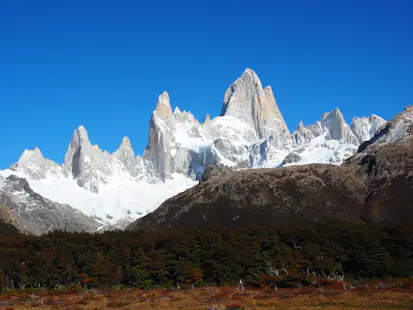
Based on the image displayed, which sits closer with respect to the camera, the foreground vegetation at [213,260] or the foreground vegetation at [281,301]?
the foreground vegetation at [281,301]

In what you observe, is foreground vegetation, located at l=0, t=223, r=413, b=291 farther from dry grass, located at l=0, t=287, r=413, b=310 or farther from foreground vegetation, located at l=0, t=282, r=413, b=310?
dry grass, located at l=0, t=287, r=413, b=310

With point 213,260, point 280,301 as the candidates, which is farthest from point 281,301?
point 213,260

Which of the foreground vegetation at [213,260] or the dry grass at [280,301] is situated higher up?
the foreground vegetation at [213,260]

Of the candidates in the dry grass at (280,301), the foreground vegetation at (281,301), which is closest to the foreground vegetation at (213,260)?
the foreground vegetation at (281,301)

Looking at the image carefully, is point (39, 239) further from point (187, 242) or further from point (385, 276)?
point (385, 276)

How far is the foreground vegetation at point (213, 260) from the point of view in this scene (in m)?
116

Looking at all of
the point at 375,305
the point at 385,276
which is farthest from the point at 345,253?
the point at 375,305

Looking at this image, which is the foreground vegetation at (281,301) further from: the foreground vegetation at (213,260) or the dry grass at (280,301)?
the foreground vegetation at (213,260)

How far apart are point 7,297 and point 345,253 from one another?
253 feet

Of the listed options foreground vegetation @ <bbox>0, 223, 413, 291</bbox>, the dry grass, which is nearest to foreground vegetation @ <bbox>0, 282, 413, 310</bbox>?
the dry grass

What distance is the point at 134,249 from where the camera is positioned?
138m

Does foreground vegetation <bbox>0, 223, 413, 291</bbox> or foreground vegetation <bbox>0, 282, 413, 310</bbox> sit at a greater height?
foreground vegetation <bbox>0, 223, 413, 291</bbox>

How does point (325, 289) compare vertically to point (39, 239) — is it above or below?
below

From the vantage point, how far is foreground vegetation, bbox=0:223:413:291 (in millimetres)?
116500
